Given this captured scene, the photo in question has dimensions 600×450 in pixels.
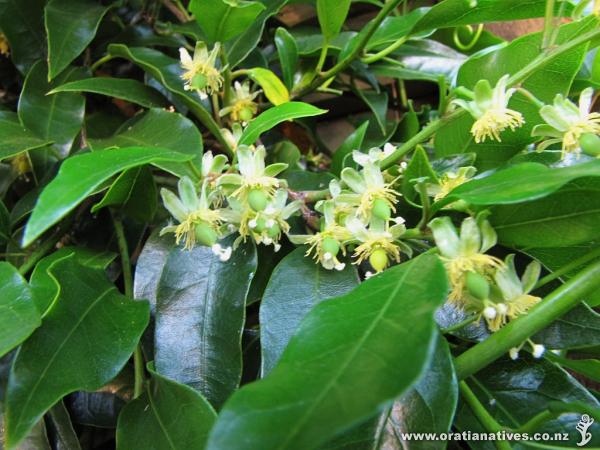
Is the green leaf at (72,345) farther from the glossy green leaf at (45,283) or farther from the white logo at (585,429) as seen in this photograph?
the white logo at (585,429)

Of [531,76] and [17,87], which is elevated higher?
[531,76]

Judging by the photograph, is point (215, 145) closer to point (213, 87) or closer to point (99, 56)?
point (213, 87)

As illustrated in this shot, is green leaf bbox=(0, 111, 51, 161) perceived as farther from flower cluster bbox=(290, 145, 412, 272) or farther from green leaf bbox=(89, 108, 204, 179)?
flower cluster bbox=(290, 145, 412, 272)

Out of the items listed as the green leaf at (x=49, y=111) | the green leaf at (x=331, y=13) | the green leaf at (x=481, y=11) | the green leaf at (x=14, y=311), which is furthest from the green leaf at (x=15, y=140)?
the green leaf at (x=481, y=11)

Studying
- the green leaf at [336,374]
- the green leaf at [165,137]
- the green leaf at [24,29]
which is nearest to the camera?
the green leaf at [336,374]

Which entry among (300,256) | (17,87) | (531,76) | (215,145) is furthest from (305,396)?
(17,87)

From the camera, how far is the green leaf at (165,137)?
50 centimetres

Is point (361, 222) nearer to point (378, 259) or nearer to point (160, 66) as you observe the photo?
point (378, 259)

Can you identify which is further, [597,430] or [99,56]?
[99,56]

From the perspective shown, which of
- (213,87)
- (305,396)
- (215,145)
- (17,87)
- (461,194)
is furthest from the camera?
(17,87)

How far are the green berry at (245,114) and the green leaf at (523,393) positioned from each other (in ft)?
1.29

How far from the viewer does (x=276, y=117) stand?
47 centimetres

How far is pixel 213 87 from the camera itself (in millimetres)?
635

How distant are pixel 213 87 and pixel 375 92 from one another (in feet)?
1.04
